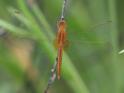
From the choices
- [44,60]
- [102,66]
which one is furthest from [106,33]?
[44,60]

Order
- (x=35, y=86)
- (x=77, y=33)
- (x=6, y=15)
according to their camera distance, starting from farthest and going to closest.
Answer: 1. (x=6, y=15)
2. (x=35, y=86)
3. (x=77, y=33)

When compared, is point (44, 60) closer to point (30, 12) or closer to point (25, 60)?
point (25, 60)

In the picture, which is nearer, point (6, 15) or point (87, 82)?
point (87, 82)

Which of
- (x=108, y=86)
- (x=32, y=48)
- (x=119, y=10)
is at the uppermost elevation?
(x=119, y=10)

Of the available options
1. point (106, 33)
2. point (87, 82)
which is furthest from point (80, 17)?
point (87, 82)

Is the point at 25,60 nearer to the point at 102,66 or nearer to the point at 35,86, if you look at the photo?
the point at 35,86

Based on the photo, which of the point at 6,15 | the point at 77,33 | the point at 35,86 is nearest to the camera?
the point at 77,33

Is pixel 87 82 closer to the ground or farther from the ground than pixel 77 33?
closer to the ground
